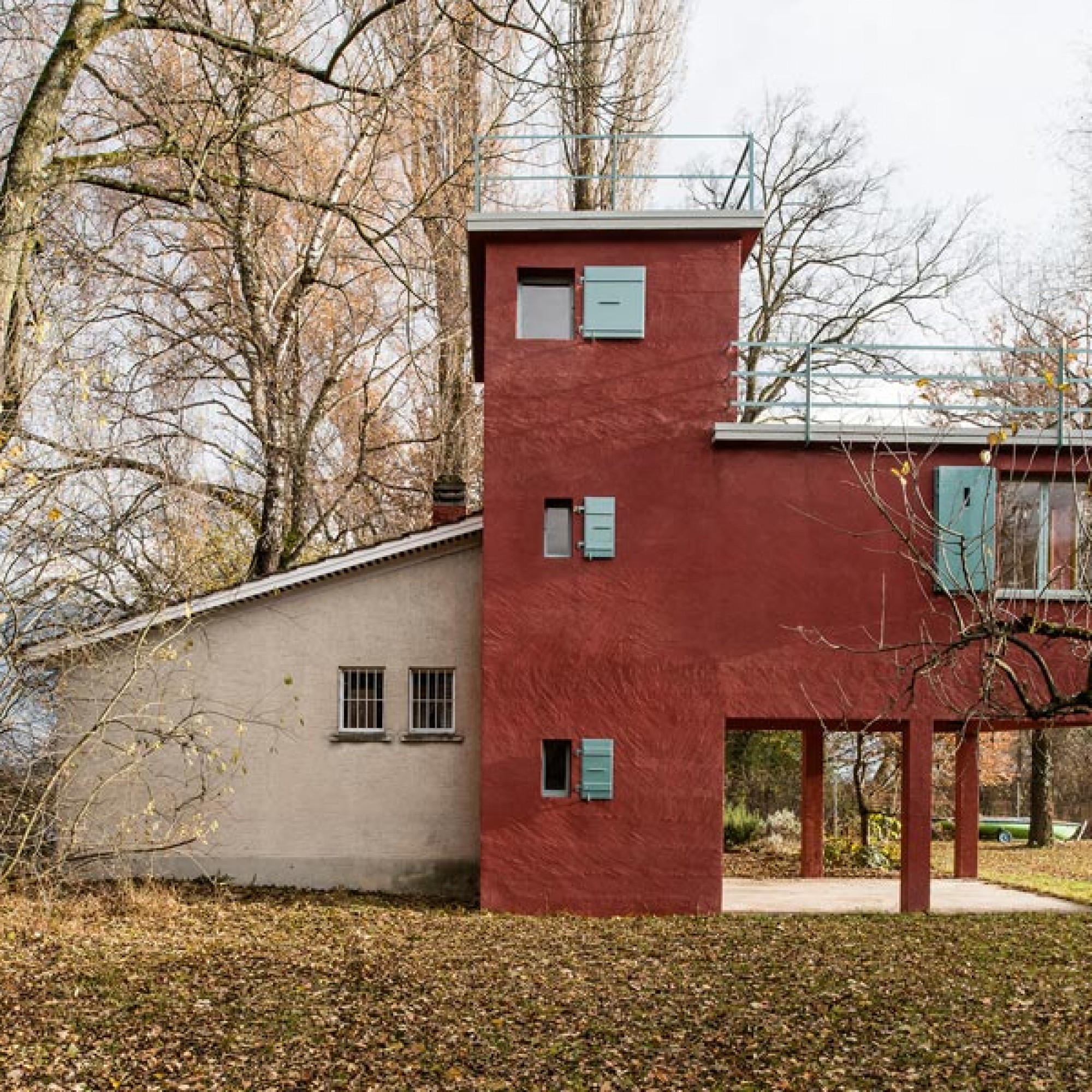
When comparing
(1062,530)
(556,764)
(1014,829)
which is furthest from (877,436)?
(1014,829)

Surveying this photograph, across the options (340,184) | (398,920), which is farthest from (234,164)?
(398,920)

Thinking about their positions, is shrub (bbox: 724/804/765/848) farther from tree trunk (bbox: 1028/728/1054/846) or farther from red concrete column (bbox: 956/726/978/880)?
tree trunk (bbox: 1028/728/1054/846)

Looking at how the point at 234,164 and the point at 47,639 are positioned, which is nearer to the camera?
the point at 47,639

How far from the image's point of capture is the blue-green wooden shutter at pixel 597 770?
591 inches

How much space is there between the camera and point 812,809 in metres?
19.5

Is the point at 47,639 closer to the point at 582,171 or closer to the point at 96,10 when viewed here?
the point at 96,10

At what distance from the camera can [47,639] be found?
13.4 metres

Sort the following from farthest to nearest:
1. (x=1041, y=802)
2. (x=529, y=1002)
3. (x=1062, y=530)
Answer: (x=1041, y=802), (x=1062, y=530), (x=529, y=1002)

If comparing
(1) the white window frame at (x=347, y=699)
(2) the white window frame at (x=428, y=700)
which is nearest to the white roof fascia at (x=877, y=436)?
(2) the white window frame at (x=428, y=700)

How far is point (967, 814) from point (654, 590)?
24.4 feet

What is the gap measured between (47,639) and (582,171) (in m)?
15.1

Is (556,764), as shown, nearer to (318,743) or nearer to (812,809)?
(318,743)

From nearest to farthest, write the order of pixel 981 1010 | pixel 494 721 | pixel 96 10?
pixel 981 1010 → pixel 96 10 → pixel 494 721

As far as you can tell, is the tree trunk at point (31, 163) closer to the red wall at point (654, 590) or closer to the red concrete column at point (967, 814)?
the red wall at point (654, 590)
